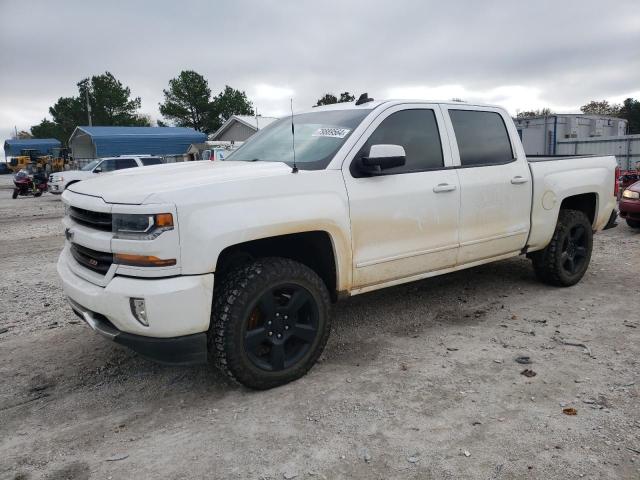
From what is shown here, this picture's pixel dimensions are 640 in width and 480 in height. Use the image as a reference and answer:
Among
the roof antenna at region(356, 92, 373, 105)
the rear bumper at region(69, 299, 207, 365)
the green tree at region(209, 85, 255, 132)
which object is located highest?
the green tree at region(209, 85, 255, 132)

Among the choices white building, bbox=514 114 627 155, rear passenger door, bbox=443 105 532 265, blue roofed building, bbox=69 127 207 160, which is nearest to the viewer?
rear passenger door, bbox=443 105 532 265

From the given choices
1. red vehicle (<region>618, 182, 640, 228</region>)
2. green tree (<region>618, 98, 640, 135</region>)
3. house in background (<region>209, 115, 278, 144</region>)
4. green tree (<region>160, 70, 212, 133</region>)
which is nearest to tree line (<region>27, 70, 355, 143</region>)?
green tree (<region>160, 70, 212, 133</region>)

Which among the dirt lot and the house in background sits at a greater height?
the house in background

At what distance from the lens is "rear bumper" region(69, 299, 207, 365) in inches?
113

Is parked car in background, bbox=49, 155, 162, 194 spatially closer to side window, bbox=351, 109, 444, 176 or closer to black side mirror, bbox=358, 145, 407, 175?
side window, bbox=351, 109, 444, 176

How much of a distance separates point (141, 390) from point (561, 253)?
4.26 meters

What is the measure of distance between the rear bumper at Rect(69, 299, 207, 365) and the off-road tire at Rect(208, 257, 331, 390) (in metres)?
0.13

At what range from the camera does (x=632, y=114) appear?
52.8 metres

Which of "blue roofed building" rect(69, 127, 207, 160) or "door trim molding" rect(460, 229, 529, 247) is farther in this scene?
"blue roofed building" rect(69, 127, 207, 160)

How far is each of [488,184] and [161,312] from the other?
118 inches

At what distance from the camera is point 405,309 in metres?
4.91

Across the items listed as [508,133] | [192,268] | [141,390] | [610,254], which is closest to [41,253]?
[141,390]

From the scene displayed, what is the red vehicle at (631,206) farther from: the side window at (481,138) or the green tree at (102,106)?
the green tree at (102,106)

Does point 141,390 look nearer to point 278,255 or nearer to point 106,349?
point 106,349
